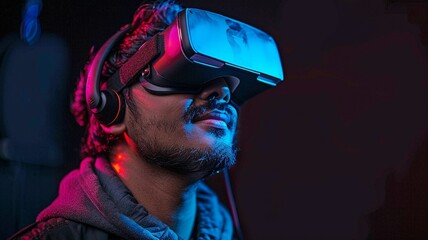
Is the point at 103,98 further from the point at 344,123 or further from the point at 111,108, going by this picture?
the point at 344,123

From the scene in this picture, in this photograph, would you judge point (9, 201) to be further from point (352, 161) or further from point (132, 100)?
point (352, 161)

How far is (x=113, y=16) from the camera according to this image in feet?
4.62

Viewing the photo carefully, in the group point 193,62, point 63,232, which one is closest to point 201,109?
point 193,62

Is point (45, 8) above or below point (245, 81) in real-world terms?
above

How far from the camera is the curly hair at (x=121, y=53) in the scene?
4.01 feet

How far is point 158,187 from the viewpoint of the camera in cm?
120

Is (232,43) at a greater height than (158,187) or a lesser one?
greater

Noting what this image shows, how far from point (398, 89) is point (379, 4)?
0.90 ft

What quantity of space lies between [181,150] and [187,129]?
0.17 feet

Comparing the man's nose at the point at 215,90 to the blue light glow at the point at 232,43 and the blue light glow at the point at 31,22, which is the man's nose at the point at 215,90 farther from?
the blue light glow at the point at 31,22

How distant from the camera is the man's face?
3.67 feet

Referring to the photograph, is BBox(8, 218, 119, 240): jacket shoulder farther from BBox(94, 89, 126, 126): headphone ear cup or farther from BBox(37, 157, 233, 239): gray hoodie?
BBox(94, 89, 126, 126): headphone ear cup

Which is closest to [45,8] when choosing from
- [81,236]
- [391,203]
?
[81,236]

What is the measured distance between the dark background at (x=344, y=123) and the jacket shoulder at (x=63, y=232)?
0.59 meters
